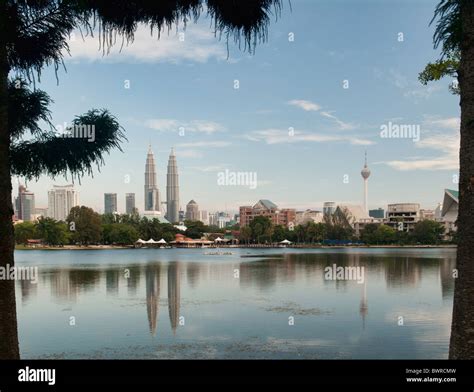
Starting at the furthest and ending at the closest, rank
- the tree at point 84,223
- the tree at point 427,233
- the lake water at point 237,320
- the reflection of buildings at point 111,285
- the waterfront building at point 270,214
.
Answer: the waterfront building at point 270,214 → the tree at point 427,233 → the tree at point 84,223 → the reflection of buildings at point 111,285 → the lake water at point 237,320

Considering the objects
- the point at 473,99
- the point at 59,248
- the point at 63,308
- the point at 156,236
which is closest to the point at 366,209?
the point at 156,236

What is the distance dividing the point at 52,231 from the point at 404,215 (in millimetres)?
99883

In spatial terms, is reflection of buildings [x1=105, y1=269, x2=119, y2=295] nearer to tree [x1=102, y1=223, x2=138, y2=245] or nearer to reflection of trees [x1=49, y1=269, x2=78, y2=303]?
reflection of trees [x1=49, y1=269, x2=78, y2=303]

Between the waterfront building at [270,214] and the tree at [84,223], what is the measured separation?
66261 mm

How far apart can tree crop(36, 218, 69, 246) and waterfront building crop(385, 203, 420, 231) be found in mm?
92794

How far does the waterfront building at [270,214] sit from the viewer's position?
166 m

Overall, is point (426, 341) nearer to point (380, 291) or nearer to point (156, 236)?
point (380, 291)

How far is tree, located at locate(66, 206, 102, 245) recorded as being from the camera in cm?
9853

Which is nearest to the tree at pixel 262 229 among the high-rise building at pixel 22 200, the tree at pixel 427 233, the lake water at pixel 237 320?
the tree at pixel 427 233

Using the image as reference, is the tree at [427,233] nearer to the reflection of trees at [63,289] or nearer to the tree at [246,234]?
A: the tree at [246,234]

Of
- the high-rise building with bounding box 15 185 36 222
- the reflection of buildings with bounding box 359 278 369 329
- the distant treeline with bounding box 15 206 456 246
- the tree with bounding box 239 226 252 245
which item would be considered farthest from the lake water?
the tree with bounding box 239 226 252 245

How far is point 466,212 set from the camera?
414cm

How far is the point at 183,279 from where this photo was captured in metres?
32.2
